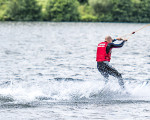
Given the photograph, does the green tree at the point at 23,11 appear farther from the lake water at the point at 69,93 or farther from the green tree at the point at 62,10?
the lake water at the point at 69,93

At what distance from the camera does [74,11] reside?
10062 centimetres

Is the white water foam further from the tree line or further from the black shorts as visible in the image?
the tree line

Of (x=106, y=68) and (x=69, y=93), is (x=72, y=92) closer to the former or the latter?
(x=69, y=93)

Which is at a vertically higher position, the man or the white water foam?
the man

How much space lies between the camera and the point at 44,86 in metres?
15.8

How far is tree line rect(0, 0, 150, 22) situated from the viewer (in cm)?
9738

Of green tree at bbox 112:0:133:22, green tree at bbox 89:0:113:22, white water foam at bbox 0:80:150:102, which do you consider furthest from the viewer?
green tree at bbox 112:0:133:22

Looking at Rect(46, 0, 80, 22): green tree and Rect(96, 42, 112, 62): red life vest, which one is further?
Rect(46, 0, 80, 22): green tree

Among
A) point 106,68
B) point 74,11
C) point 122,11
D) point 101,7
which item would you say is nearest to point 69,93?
point 106,68

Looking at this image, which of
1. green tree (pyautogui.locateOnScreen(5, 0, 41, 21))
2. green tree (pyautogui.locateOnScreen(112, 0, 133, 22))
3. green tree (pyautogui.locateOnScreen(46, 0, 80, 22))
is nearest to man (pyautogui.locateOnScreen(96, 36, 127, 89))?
green tree (pyautogui.locateOnScreen(5, 0, 41, 21))

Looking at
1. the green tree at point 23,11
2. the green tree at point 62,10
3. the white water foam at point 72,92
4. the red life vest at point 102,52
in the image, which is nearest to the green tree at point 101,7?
the green tree at point 62,10

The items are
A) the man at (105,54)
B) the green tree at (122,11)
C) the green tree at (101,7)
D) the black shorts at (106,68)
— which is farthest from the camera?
the green tree at (122,11)

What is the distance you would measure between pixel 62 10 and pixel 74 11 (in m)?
3.81

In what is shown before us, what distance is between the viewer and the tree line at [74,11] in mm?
97375
